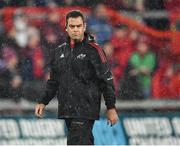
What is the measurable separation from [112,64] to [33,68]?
3.86 ft

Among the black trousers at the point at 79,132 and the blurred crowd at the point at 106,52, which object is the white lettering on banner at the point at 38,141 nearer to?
the blurred crowd at the point at 106,52

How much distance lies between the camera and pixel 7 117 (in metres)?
10.4

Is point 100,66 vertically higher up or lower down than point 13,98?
higher up

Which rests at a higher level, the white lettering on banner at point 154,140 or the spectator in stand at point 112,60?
the spectator in stand at point 112,60

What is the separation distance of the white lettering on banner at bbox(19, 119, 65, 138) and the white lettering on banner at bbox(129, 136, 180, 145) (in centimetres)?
102

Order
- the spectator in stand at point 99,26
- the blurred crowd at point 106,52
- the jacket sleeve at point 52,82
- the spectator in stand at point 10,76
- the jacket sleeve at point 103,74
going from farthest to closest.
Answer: the spectator in stand at point 99,26 → the blurred crowd at point 106,52 → the spectator in stand at point 10,76 → the jacket sleeve at point 52,82 → the jacket sleeve at point 103,74

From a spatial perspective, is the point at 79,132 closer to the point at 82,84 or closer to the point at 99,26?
the point at 82,84

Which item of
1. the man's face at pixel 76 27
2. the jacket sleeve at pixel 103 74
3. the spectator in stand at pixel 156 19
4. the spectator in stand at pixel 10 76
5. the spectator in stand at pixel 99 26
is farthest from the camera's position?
the spectator in stand at pixel 156 19

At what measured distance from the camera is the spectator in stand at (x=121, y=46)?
10.9 m

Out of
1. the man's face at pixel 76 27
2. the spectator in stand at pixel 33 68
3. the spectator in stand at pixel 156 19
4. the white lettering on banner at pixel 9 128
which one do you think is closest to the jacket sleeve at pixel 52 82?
the man's face at pixel 76 27

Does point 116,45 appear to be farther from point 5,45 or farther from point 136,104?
point 5,45

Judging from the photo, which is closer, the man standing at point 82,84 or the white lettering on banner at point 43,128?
the man standing at point 82,84

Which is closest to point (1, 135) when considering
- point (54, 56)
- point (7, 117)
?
point (7, 117)

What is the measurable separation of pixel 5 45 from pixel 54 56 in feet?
16.1
